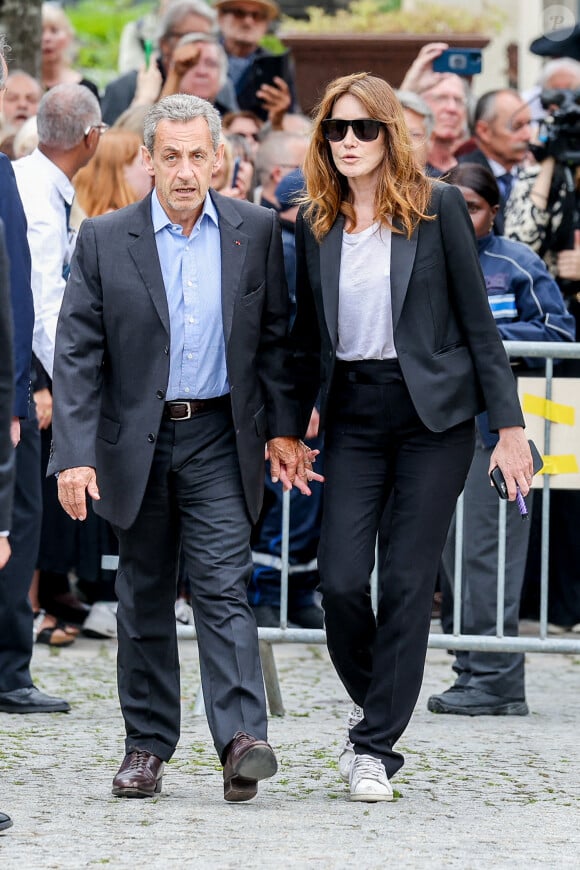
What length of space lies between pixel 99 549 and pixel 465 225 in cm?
355

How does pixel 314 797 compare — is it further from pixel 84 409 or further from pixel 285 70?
pixel 285 70

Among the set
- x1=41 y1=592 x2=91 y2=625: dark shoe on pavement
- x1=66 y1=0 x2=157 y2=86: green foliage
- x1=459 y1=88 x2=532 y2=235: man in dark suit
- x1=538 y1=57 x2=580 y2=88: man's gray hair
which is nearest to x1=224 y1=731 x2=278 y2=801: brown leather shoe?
x1=41 y1=592 x2=91 y2=625: dark shoe on pavement

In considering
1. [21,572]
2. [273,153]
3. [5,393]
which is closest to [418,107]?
[273,153]

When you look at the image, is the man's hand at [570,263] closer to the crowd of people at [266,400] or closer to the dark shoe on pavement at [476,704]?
the dark shoe on pavement at [476,704]

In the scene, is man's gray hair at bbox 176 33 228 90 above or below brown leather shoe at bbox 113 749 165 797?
above

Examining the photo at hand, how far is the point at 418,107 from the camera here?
8812 mm

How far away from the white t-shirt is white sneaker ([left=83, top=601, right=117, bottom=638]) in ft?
11.5

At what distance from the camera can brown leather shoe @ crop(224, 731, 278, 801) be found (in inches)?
195

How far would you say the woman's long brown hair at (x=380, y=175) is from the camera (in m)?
5.23

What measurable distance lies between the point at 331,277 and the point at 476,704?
2.33m

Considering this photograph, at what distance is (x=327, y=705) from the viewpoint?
7.09 metres

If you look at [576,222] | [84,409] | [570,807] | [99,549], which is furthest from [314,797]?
[576,222]

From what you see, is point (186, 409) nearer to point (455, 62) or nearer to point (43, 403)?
point (43, 403)

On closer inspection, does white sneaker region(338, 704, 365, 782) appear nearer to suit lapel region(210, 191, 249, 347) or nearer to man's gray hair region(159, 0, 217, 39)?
suit lapel region(210, 191, 249, 347)
